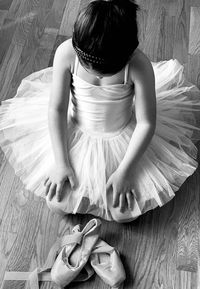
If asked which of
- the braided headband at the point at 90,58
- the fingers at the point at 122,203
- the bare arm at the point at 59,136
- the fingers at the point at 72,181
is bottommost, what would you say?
the fingers at the point at 122,203

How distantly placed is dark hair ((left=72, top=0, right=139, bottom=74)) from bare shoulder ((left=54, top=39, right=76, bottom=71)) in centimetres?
16

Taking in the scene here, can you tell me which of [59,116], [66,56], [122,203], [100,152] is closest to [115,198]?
[122,203]

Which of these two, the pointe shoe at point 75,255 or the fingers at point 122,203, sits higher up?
the fingers at point 122,203

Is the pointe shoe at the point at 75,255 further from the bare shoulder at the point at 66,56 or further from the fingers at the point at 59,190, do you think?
the bare shoulder at the point at 66,56

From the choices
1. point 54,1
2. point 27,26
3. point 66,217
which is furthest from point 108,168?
point 54,1

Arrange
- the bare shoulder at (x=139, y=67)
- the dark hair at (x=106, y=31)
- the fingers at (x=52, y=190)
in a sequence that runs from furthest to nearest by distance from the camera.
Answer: the fingers at (x=52, y=190), the bare shoulder at (x=139, y=67), the dark hair at (x=106, y=31)

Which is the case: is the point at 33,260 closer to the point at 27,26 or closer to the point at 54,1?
the point at 27,26

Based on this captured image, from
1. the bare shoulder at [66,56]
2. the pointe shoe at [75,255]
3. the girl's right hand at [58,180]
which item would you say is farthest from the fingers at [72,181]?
the bare shoulder at [66,56]

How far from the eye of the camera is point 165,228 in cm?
117

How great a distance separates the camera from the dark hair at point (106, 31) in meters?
0.82

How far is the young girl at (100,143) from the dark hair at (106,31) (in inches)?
4.7

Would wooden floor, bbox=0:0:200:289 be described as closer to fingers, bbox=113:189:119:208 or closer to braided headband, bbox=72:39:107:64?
fingers, bbox=113:189:119:208

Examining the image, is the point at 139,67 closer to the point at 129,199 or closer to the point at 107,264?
the point at 129,199

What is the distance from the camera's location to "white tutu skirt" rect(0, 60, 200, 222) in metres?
1.09
